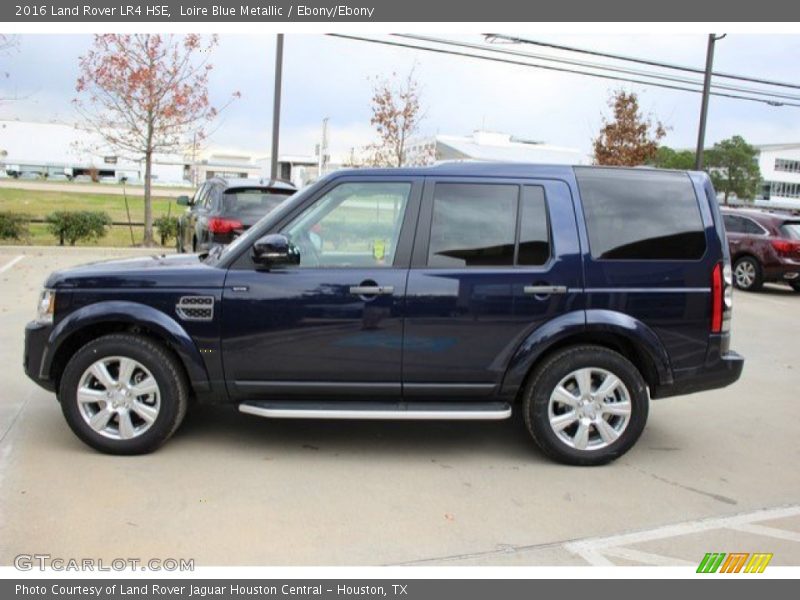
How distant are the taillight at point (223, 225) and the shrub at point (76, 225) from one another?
842 cm

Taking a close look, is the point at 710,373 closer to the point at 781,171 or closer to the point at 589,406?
the point at 589,406

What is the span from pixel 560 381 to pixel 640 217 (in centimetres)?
122

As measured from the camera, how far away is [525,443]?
522 centimetres

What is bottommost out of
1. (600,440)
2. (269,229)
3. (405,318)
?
(600,440)

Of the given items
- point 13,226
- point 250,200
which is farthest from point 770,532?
point 13,226

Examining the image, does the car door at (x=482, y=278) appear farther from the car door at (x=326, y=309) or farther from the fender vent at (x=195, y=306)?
the fender vent at (x=195, y=306)

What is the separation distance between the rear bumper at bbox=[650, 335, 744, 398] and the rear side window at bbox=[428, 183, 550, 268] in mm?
1220

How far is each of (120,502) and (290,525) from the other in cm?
100

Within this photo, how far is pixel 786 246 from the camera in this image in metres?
14.5

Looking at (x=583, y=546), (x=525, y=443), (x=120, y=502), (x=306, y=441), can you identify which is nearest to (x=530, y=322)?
(x=525, y=443)

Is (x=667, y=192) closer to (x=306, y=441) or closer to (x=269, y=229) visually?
(x=269, y=229)

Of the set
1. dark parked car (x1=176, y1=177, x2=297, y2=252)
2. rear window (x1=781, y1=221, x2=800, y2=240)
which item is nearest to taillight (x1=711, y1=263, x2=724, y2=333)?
dark parked car (x1=176, y1=177, x2=297, y2=252)

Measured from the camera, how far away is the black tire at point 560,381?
15.2ft
